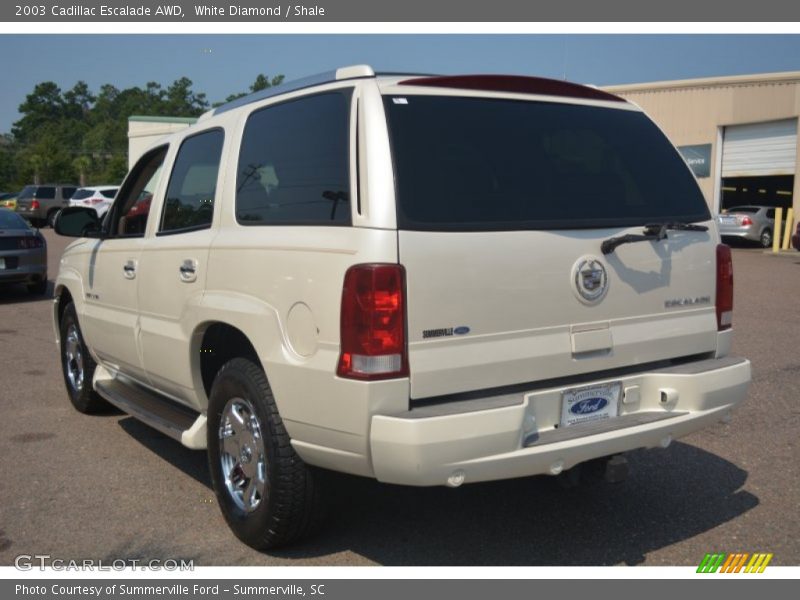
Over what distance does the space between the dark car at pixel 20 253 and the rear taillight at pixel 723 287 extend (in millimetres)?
11446

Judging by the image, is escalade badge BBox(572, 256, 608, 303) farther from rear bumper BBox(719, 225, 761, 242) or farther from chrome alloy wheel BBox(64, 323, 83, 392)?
rear bumper BBox(719, 225, 761, 242)

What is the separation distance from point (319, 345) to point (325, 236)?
1.47 ft

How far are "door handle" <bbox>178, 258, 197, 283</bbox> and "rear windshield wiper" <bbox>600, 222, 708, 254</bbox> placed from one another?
2.02 metres

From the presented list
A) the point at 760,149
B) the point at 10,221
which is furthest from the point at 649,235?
the point at 760,149

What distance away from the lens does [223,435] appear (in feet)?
13.4

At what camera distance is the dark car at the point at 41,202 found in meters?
33.8

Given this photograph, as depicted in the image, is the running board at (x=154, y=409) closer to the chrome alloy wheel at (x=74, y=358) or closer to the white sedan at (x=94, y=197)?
the chrome alloy wheel at (x=74, y=358)

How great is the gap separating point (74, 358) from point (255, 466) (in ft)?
10.6

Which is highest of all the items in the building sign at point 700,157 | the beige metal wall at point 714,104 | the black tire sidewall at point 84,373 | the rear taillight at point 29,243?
the beige metal wall at point 714,104

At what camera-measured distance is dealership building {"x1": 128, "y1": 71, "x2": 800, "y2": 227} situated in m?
25.6

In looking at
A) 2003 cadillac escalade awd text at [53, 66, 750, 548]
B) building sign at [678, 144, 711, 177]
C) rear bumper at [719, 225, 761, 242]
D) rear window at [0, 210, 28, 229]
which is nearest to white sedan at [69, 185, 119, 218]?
rear window at [0, 210, 28, 229]

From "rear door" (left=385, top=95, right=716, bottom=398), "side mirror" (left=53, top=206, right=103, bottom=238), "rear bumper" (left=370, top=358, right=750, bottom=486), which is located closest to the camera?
"rear bumper" (left=370, top=358, right=750, bottom=486)

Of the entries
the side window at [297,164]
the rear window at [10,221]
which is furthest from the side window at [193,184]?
the rear window at [10,221]

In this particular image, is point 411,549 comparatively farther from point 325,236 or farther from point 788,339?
point 788,339
